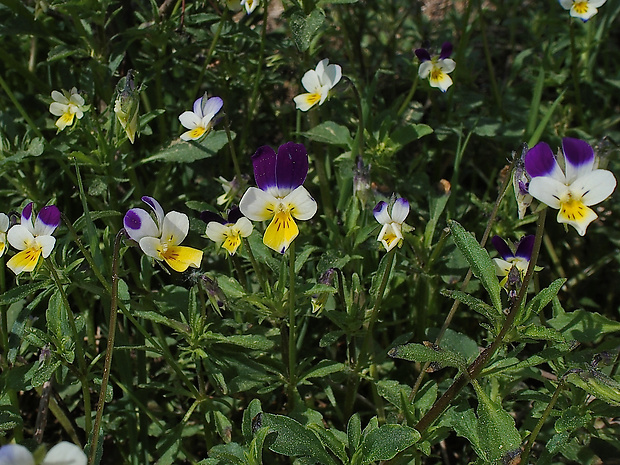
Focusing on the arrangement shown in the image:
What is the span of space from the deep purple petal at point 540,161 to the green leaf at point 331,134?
986mm

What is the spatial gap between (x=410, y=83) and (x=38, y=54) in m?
1.55

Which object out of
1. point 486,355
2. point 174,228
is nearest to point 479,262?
point 486,355

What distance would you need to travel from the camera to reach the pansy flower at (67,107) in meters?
2.03

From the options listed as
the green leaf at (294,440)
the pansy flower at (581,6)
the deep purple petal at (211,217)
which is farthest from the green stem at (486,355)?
the pansy flower at (581,6)

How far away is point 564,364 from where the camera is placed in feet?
5.58

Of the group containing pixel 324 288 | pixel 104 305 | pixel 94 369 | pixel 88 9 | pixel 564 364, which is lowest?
pixel 94 369

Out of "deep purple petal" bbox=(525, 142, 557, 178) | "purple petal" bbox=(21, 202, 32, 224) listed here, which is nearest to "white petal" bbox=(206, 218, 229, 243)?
"purple petal" bbox=(21, 202, 32, 224)

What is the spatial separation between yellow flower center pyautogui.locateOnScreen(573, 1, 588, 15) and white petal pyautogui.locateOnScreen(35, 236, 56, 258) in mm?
1926

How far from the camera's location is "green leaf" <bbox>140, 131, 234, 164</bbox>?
220cm

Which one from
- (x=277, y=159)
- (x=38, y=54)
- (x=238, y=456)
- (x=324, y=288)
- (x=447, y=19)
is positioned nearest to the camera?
(x=277, y=159)

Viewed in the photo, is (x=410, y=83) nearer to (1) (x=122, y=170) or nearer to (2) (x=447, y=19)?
(2) (x=447, y=19)

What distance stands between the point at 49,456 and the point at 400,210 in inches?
36.5

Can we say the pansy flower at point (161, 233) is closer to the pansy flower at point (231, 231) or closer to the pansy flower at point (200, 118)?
the pansy flower at point (231, 231)

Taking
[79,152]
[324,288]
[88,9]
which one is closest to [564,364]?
[324,288]
